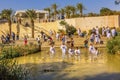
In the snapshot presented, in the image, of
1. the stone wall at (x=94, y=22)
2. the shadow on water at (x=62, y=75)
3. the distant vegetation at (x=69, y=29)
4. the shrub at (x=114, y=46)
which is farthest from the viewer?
the distant vegetation at (x=69, y=29)

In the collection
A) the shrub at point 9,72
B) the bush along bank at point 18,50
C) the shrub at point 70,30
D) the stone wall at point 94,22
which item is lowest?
the shrub at point 9,72

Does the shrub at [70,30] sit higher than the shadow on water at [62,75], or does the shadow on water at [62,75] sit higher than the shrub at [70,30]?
the shrub at [70,30]

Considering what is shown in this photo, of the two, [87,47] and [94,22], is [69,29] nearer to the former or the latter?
[94,22]

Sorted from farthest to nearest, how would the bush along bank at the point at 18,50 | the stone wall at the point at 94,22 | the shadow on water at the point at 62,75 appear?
the stone wall at the point at 94,22 → the bush along bank at the point at 18,50 → the shadow on water at the point at 62,75

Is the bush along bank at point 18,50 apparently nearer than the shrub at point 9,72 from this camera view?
No

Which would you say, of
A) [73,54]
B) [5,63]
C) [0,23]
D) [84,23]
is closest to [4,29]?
[0,23]

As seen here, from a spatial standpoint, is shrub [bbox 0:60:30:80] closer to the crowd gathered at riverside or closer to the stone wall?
the crowd gathered at riverside

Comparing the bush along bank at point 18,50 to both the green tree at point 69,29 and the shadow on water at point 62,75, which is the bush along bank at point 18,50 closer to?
the shadow on water at point 62,75

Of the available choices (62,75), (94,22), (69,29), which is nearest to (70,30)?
(69,29)

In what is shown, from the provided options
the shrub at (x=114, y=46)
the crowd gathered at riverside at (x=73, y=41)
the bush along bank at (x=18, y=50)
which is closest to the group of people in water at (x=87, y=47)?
the crowd gathered at riverside at (x=73, y=41)

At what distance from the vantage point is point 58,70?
2008 cm

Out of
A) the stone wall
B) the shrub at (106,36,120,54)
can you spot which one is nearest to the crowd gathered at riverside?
the shrub at (106,36,120,54)

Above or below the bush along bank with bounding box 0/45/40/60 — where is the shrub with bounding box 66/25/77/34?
above

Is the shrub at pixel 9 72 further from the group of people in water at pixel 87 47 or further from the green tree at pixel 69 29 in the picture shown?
the green tree at pixel 69 29
